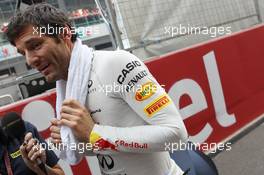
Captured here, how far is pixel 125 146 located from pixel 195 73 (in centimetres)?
306

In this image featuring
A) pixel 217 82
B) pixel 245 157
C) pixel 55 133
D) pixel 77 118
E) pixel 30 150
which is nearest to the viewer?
pixel 77 118

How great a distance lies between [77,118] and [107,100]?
0.14 m

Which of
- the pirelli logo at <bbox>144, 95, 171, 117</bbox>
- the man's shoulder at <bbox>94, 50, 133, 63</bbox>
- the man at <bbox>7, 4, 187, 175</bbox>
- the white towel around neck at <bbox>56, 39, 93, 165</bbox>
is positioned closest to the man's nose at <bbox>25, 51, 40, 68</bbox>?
the man at <bbox>7, 4, 187, 175</bbox>

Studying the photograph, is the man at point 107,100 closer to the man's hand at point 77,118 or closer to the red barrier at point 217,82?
the man's hand at point 77,118

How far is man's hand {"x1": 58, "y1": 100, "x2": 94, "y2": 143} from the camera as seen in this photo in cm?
150

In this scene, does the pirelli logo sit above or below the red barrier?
above

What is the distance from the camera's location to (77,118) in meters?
1.50

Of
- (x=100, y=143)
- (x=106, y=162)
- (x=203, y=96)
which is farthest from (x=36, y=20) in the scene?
(x=203, y=96)

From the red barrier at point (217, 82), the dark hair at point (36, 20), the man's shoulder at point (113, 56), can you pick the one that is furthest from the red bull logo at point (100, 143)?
the red barrier at point (217, 82)

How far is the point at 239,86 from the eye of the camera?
5102 mm

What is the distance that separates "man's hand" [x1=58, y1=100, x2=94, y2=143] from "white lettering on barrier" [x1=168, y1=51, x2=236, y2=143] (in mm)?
2682

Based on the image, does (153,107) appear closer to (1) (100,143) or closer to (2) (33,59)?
(1) (100,143)

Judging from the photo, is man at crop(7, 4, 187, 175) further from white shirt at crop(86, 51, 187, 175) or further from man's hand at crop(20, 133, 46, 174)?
man's hand at crop(20, 133, 46, 174)

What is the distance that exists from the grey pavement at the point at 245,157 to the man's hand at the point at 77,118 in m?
2.80
